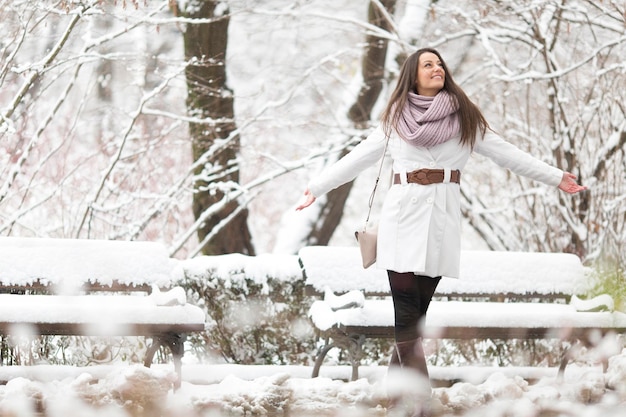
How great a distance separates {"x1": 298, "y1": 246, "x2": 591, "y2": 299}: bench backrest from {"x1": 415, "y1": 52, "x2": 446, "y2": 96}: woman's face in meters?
1.85

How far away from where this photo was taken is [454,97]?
170 inches

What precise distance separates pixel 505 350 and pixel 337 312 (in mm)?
2008

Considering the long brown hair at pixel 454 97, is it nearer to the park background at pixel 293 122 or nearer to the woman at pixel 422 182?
the woman at pixel 422 182

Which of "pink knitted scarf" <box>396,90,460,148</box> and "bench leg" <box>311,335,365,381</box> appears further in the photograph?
"bench leg" <box>311,335,365,381</box>

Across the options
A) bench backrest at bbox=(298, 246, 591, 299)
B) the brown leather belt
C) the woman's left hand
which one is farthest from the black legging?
bench backrest at bbox=(298, 246, 591, 299)

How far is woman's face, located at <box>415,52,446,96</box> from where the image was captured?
4.33 metres

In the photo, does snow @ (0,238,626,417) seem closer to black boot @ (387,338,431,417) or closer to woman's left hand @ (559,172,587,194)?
black boot @ (387,338,431,417)

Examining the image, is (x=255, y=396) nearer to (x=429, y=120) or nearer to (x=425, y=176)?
(x=425, y=176)

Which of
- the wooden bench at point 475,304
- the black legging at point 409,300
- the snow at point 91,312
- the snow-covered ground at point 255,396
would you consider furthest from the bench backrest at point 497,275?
the black legging at point 409,300

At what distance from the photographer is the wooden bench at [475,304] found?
16.8 ft

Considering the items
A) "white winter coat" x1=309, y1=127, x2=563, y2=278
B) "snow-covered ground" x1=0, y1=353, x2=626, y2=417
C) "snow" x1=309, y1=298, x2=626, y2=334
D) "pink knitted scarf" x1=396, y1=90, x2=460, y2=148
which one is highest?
"pink knitted scarf" x1=396, y1=90, x2=460, y2=148

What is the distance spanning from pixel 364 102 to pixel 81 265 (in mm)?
4013

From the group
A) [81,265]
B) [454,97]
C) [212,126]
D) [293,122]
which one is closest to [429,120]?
[454,97]

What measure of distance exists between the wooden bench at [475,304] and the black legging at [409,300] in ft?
2.37
